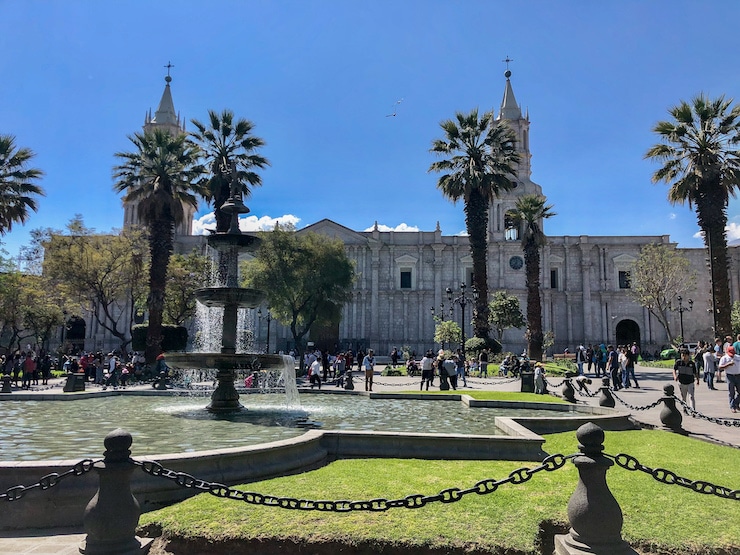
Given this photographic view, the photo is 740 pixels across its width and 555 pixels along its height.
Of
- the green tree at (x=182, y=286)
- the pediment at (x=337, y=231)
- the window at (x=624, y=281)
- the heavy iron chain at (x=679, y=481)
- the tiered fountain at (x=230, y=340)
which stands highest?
the pediment at (x=337, y=231)

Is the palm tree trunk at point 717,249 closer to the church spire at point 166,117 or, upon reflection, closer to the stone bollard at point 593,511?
the stone bollard at point 593,511

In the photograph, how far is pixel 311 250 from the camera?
32.7 metres

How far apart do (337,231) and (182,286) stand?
58.5 ft

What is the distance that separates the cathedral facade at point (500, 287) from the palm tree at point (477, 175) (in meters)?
20.0

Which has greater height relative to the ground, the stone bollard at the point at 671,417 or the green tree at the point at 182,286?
the green tree at the point at 182,286

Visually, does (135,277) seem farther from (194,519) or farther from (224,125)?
(194,519)

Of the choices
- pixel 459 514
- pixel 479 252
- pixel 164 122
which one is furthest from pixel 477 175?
pixel 164 122

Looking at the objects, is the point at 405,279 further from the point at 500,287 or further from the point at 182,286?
the point at 182,286

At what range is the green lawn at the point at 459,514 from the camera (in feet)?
13.4

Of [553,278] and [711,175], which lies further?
[553,278]

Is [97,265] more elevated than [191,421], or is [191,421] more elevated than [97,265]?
[97,265]

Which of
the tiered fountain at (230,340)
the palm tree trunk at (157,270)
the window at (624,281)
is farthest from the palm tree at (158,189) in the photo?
the window at (624,281)

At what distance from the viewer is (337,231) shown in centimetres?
5069

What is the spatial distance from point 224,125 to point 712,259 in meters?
22.6
